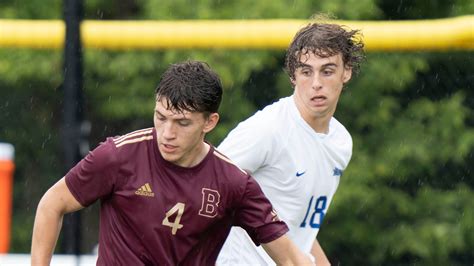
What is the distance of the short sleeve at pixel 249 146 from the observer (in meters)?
4.52

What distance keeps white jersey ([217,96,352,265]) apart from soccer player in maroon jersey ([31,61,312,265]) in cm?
46

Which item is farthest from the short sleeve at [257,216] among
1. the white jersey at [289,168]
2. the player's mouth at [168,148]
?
the white jersey at [289,168]

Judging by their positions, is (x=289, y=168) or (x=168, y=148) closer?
(x=168, y=148)

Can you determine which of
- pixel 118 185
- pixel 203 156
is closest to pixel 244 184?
pixel 203 156

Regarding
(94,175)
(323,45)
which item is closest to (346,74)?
(323,45)

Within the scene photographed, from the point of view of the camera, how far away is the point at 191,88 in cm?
400

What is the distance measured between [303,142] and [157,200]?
0.92m

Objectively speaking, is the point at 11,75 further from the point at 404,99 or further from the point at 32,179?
the point at 404,99

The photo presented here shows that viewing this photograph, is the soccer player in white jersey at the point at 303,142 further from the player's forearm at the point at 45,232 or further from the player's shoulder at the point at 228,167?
the player's forearm at the point at 45,232

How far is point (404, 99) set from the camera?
6340mm

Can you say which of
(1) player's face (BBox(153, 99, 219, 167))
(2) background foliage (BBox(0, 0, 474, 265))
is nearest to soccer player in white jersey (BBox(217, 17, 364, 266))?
(1) player's face (BBox(153, 99, 219, 167))

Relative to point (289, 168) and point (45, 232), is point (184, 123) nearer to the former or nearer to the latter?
point (45, 232)

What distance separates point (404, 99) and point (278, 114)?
175 centimetres

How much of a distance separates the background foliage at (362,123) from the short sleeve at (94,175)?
2367 mm
